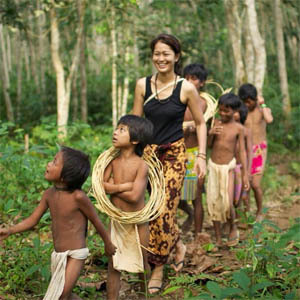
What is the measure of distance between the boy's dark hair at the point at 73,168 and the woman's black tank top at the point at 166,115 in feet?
3.48

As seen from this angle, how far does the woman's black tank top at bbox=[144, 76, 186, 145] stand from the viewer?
3.83m

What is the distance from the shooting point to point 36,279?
11.9ft

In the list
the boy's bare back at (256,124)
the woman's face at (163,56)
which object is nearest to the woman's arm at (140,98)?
the woman's face at (163,56)

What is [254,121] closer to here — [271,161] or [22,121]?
[271,161]

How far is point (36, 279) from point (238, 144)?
2701mm

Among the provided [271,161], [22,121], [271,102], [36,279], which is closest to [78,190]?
[36,279]

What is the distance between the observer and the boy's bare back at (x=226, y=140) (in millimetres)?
5172

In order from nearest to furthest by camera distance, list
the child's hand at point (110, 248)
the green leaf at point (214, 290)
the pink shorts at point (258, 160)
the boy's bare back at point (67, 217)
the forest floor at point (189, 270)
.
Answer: the green leaf at point (214, 290) < the boy's bare back at point (67, 217) < the child's hand at point (110, 248) < the forest floor at point (189, 270) < the pink shorts at point (258, 160)

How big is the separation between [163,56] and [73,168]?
4.47ft

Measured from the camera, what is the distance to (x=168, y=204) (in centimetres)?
385

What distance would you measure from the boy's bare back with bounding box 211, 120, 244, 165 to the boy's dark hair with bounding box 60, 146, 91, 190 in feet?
8.24

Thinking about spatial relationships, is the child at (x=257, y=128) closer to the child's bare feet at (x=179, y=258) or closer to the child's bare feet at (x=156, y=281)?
the child's bare feet at (x=179, y=258)

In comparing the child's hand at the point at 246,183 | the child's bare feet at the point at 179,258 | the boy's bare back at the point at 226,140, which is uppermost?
the boy's bare back at the point at 226,140

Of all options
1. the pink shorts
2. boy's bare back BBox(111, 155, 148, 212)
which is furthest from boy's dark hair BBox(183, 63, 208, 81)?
boy's bare back BBox(111, 155, 148, 212)
